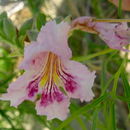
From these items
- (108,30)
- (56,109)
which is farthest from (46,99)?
(108,30)

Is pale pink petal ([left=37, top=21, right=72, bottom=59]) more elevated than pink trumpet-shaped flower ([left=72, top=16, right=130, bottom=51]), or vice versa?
pale pink petal ([left=37, top=21, right=72, bottom=59])

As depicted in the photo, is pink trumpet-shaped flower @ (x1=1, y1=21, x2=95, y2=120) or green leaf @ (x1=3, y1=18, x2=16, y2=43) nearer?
pink trumpet-shaped flower @ (x1=1, y1=21, x2=95, y2=120)

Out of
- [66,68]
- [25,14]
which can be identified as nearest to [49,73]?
[66,68]

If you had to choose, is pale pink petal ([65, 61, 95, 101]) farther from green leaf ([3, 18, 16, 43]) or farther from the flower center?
green leaf ([3, 18, 16, 43])

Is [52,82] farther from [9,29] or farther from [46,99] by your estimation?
[9,29]

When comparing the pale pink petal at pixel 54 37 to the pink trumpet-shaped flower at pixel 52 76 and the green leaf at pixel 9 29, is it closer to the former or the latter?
the pink trumpet-shaped flower at pixel 52 76

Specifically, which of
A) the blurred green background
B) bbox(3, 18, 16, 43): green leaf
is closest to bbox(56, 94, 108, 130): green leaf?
the blurred green background

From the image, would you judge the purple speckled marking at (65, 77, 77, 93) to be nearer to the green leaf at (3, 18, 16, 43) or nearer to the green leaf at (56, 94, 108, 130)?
the green leaf at (56, 94, 108, 130)

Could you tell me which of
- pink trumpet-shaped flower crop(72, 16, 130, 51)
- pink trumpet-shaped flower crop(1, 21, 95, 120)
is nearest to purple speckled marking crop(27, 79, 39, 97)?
pink trumpet-shaped flower crop(1, 21, 95, 120)

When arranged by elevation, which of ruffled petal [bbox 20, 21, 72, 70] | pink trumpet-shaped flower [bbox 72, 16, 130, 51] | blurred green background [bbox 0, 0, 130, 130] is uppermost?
ruffled petal [bbox 20, 21, 72, 70]
